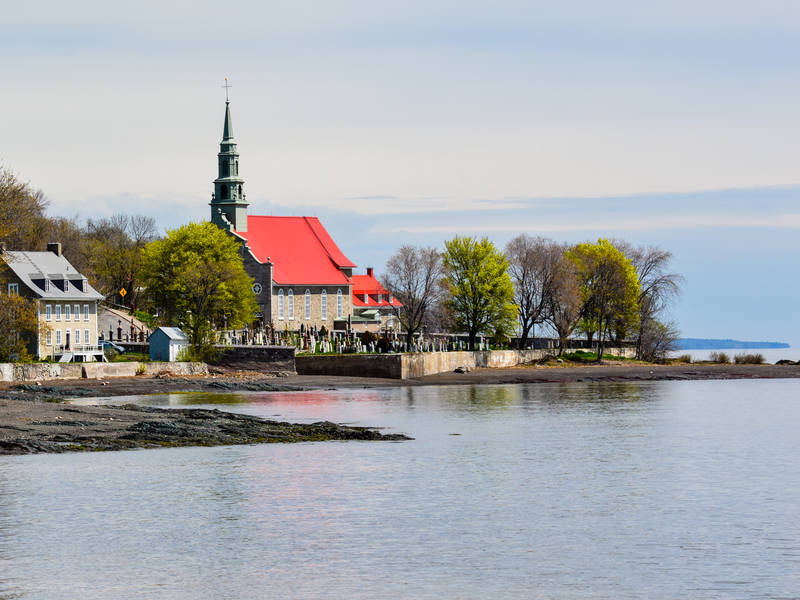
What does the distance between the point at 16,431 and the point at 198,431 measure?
589 centimetres

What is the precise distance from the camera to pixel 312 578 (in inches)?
776

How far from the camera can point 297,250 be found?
4146 inches

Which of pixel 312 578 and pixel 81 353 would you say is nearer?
pixel 312 578

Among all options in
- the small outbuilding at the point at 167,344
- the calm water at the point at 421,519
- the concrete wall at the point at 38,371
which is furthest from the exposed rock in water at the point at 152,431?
the small outbuilding at the point at 167,344

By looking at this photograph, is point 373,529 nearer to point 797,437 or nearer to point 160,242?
point 797,437

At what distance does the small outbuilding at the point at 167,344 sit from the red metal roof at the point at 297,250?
24.4 m

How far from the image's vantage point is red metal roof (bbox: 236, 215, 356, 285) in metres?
102

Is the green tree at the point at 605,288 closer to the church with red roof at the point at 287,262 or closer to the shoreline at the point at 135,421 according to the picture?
the church with red roof at the point at 287,262

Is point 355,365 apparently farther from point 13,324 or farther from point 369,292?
point 369,292

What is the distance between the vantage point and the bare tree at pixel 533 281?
98.0 m

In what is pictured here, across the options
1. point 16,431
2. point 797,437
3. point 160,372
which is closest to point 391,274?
point 160,372

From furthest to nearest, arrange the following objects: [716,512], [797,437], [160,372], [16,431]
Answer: [160,372], [797,437], [16,431], [716,512]

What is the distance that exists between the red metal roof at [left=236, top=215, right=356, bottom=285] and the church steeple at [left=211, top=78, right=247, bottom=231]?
5.06 feet

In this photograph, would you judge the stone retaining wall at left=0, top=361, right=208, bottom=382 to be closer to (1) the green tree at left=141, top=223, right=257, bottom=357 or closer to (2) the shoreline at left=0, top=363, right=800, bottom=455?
(2) the shoreline at left=0, top=363, right=800, bottom=455
